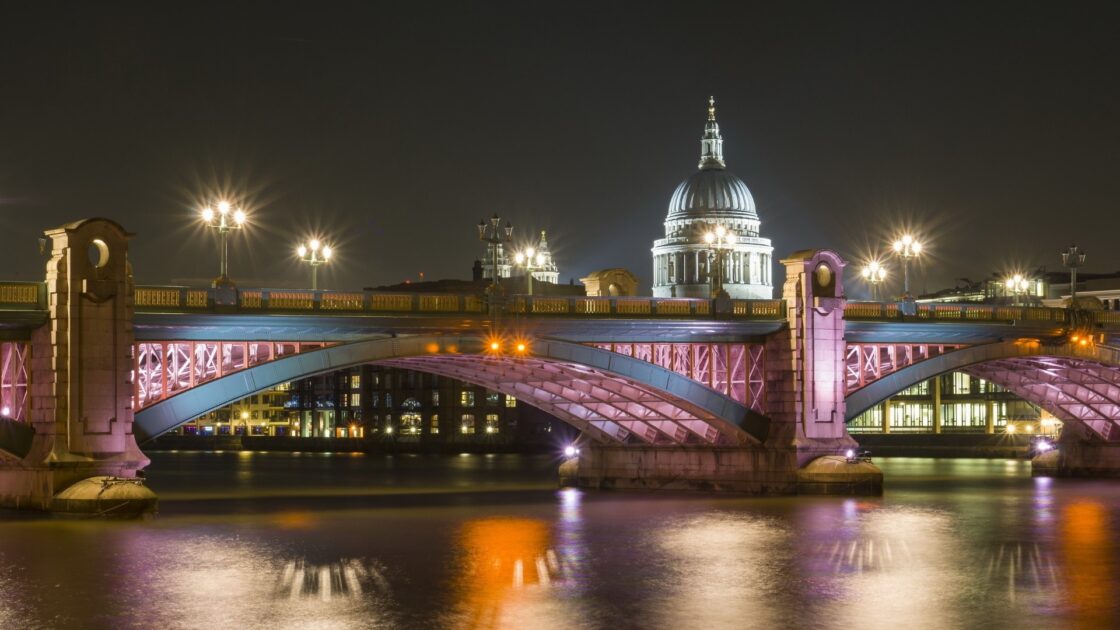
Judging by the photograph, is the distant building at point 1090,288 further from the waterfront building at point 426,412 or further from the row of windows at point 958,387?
the waterfront building at point 426,412

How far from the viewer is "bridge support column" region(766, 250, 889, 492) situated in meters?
70.2

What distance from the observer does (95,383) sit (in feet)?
176

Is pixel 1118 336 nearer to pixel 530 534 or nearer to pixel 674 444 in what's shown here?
pixel 674 444

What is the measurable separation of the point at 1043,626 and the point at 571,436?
131m

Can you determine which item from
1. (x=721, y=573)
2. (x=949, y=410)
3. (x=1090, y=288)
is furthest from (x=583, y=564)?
(x=1090, y=288)

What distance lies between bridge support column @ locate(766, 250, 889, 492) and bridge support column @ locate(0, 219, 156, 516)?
92.5 ft

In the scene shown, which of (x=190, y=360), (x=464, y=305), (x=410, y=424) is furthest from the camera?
A: (x=410, y=424)

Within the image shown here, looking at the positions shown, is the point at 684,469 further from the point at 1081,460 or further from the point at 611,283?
the point at 1081,460

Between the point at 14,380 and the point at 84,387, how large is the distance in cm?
324

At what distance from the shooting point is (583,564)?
4375 cm

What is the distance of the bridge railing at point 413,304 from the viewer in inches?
2231

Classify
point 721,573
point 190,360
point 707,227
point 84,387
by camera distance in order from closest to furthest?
point 721,573
point 84,387
point 190,360
point 707,227

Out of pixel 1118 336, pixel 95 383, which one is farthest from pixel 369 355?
pixel 1118 336

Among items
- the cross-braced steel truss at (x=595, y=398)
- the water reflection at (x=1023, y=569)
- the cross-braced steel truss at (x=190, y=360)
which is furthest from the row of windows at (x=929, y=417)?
the water reflection at (x=1023, y=569)
